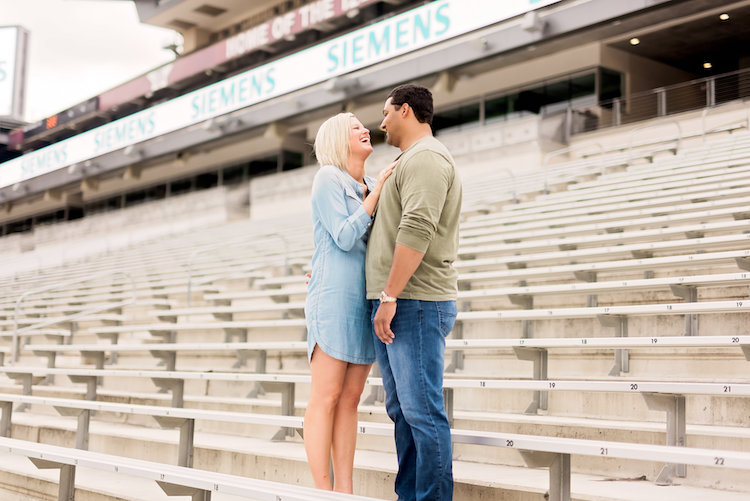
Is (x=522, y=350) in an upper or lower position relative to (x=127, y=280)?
lower

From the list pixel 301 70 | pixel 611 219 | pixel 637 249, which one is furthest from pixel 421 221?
pixel 301 70

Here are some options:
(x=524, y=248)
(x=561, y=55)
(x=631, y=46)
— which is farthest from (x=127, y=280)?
(x=631, y=46)

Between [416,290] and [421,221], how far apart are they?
0.22m

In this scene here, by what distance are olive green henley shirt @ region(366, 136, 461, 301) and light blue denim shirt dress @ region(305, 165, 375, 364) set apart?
7 centimetres

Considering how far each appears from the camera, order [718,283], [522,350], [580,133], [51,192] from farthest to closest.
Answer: [51,192] < [580,133] < [718,283] < [522,350]

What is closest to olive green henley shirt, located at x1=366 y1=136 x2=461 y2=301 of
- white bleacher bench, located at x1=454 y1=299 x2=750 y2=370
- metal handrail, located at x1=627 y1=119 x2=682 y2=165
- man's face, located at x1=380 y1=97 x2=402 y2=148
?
man's face, located at x1=380 y1=97 x2=402 y2=148

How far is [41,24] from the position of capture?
2948 cm

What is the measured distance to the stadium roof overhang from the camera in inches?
461

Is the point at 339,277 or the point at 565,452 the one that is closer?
the point at 565,452

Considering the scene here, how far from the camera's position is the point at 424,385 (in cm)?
240

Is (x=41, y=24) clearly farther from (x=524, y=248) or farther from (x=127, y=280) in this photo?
(x=524, y=248)

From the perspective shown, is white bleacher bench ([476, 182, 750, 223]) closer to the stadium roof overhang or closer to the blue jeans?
the blue jeans

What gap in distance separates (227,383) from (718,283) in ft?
10.6

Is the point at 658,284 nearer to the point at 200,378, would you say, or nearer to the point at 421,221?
the point at 421,221
